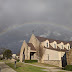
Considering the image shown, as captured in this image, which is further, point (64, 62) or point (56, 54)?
point (56, 54)

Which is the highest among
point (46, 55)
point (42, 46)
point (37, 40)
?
point (37, 40)

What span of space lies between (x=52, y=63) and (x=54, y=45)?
15653 millimetres

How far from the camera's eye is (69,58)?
1082 inches

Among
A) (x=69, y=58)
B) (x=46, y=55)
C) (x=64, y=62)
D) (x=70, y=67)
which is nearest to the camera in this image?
(x=70, y=67)

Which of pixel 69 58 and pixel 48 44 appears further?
pixel 48 44

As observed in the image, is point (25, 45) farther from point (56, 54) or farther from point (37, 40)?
point (56, 54)

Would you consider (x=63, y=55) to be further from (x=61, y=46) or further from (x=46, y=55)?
(x=61, y=46)

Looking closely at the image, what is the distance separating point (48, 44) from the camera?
50531mm

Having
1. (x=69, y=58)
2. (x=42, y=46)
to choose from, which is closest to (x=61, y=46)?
(x=42, y=46)

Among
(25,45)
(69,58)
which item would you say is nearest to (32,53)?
(25,45)

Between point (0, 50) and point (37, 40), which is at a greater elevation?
point (37, 40)

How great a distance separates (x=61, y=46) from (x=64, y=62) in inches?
756

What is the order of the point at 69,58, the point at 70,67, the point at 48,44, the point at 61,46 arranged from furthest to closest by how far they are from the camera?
the point at 61,46, the point at 48,44, the point at 69,58, the point at 70,67

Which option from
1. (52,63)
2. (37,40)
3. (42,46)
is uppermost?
(37,40)
